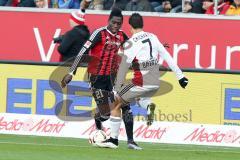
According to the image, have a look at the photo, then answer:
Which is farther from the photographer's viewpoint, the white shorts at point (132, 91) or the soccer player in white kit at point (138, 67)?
the white shorts at point (132, 91)

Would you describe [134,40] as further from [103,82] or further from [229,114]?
[229,114]

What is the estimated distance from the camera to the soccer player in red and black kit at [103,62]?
14.0 meters

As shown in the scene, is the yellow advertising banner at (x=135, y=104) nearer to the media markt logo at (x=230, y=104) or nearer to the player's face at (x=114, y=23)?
the media markt logo at (x=230, y=104)

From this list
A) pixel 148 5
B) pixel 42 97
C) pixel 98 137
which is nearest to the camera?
pixel 98 137

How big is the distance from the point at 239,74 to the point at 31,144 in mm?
3818

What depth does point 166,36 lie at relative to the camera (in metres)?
19.1

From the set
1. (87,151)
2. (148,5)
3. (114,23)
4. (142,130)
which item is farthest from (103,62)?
(148,5)

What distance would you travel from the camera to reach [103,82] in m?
14.3

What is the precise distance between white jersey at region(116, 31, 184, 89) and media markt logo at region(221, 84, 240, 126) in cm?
227

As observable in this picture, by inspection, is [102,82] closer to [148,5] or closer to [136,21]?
[136,21]

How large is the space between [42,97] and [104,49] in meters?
2.37

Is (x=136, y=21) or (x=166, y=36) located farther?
(x=166, y=36)

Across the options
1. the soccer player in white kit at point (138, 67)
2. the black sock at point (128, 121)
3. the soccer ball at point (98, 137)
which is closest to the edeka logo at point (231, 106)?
the soccer player in white kit at point (138, 67)

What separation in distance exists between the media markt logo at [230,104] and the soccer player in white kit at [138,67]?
2150 mm
